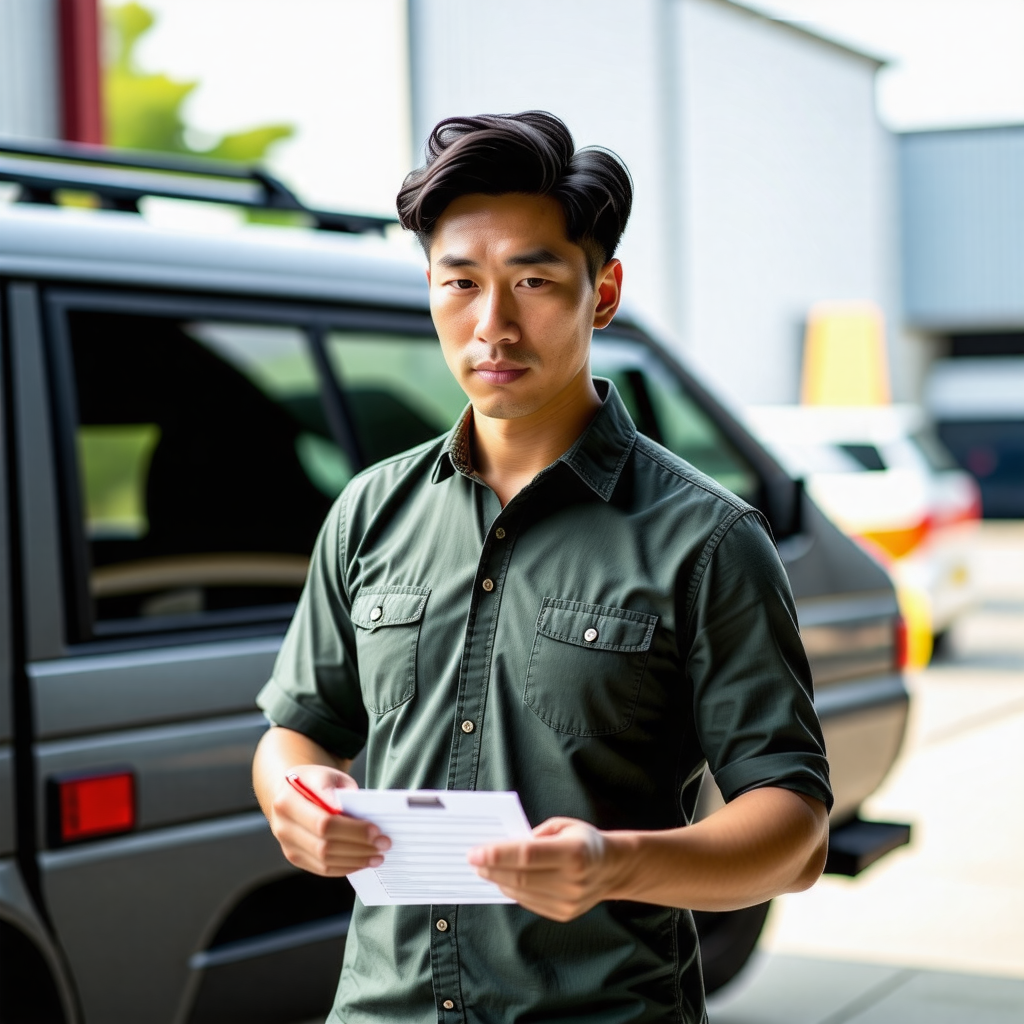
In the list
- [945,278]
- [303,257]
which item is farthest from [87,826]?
[945,278]

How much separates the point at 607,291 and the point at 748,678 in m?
0.50

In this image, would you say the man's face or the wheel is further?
the wheel

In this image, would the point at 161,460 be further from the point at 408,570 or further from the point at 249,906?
the point at 408,570

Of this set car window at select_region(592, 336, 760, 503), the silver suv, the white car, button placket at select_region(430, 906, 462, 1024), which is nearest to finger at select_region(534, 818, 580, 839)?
button placket at select_region(430, 906, 462, 1024)

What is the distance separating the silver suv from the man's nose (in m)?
1.47

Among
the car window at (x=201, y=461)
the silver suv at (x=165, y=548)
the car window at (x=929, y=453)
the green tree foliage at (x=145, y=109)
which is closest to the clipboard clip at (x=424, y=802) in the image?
the silver suv at (x=165, y=548)

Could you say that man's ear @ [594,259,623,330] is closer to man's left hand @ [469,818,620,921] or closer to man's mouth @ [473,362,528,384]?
man's mouth @ [473,362,528,384]

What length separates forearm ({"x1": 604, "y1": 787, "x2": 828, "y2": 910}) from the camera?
151 centimetres

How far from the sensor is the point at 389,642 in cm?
184

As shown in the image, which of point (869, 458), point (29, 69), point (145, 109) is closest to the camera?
point (869, 458)

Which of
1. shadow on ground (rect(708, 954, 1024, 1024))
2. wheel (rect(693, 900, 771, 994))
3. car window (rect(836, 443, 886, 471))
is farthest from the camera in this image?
car window (rect(836, 443, 886, 471))

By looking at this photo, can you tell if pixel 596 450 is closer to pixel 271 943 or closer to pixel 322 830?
pixel 322 830

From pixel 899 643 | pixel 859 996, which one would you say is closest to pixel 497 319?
pixel 899 643

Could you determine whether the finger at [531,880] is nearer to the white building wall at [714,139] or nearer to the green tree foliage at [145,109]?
the green tree foliage at [145,109]
